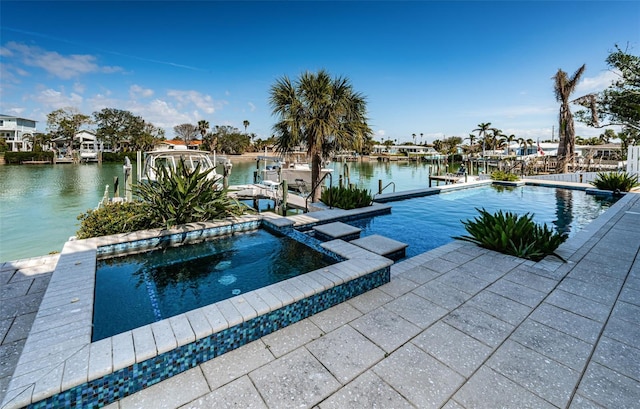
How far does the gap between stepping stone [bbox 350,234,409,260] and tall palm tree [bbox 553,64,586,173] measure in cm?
2263

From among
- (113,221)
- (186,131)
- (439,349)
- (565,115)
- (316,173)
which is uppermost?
(186,131)

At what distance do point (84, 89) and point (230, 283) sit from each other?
3565 centimetres

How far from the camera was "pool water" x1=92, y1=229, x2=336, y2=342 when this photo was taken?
10.1 ft

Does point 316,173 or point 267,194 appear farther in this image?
point 267,194

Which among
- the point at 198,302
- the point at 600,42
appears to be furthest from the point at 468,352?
the point at 600,42

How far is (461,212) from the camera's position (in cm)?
888

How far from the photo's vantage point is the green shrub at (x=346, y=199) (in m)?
8.03

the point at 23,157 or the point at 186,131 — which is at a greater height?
the point at 186,131

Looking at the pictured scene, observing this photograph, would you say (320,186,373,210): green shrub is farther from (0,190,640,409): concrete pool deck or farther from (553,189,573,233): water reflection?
(553,189,573,233): water reflection

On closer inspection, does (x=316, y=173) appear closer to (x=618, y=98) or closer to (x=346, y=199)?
(x=346, y=199)

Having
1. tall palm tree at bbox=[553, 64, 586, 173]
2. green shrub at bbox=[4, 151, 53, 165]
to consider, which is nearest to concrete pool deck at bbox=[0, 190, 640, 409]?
tall palm tree at bbox=[553, 64, 586, 173]

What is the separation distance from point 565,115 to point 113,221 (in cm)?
2662

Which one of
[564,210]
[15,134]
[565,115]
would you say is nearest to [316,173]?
[564,210]

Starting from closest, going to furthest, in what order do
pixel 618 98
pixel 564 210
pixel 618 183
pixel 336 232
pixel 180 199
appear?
pixel 180 199
pixel 336 232
pixel 564 210
pixel 618 183
pixel 618 98
